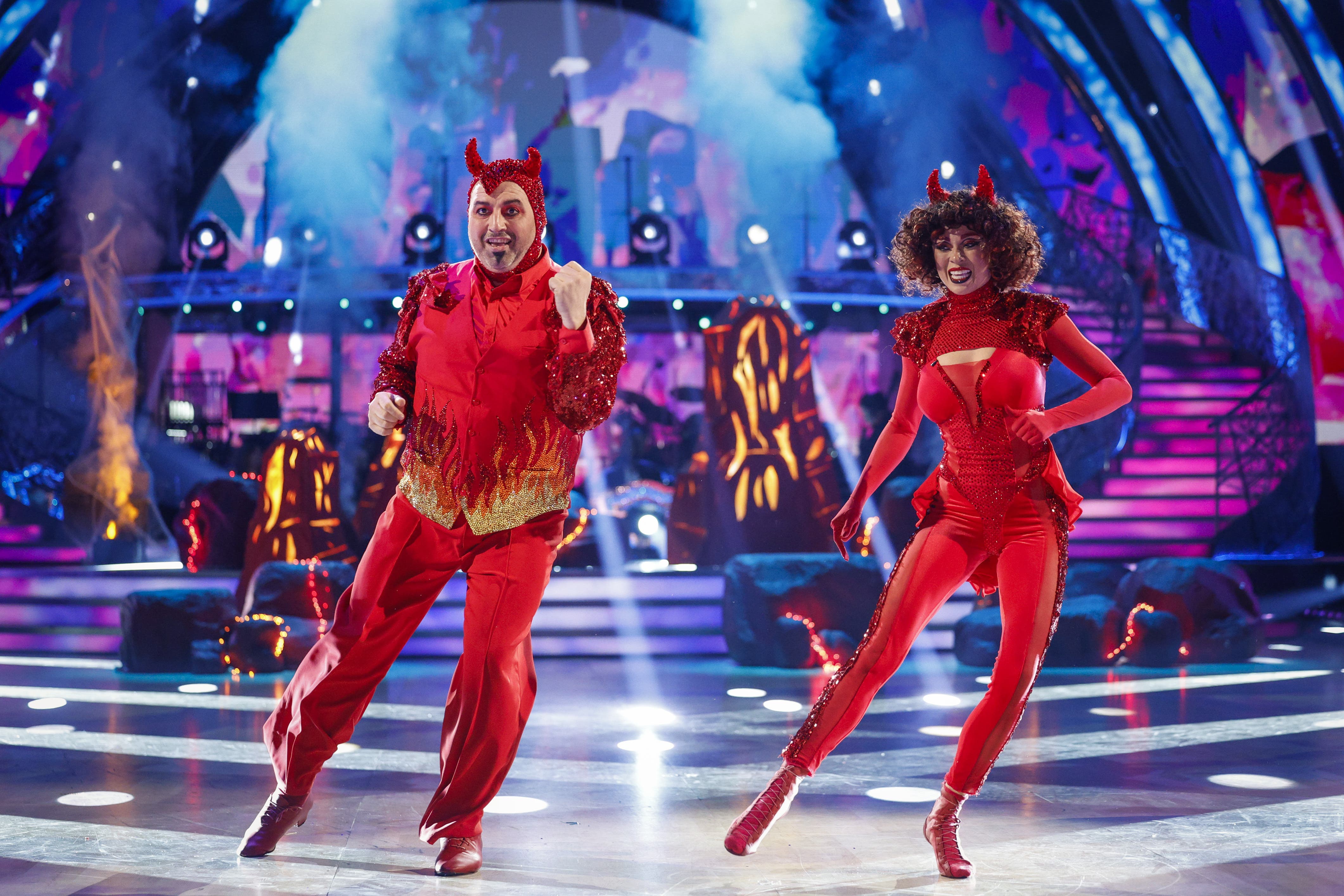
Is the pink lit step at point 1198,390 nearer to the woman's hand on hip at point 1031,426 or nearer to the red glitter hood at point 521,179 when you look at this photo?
the woman's hand on hip at point 1031,426

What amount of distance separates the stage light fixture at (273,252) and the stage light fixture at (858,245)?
6.45 meters

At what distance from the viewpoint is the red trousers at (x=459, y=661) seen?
2318 mm

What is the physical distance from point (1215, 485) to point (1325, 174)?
3.47 m

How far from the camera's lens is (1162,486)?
8445mm

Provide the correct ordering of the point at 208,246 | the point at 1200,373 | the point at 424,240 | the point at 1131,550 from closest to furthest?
the point at 1131,550 → the point at 1200,373 → the point at 424,240 → the point at 208,246

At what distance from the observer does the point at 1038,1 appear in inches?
467

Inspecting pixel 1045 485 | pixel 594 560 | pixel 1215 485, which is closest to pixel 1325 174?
pixel 1215 485

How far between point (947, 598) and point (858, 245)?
1137cm

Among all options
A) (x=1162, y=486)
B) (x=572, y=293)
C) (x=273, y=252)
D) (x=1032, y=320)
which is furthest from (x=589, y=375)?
(x=273, y=252)

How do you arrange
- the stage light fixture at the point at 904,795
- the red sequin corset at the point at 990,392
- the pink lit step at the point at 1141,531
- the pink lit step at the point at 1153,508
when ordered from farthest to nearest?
the pink lit step at the point at 1153,508 < the pink lit step at the point at 1141,531 < the stage light fixture at the point at 904,795 < the red sequin corset at the point at 990,392

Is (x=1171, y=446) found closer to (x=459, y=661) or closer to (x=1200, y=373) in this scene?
(x=1200, y=373)

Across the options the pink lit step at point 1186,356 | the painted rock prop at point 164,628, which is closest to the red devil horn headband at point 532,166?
the painted rock prop at point 164,628

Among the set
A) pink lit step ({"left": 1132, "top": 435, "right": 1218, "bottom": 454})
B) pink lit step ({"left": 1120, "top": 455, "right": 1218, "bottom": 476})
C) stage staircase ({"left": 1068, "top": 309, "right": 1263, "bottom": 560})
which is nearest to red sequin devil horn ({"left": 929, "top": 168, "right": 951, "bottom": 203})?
stage staircase ({"left": 1068, "top": 309, "right": 1263, "bottom": 560})

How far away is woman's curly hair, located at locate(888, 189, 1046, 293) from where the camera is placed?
2424 millimetres
